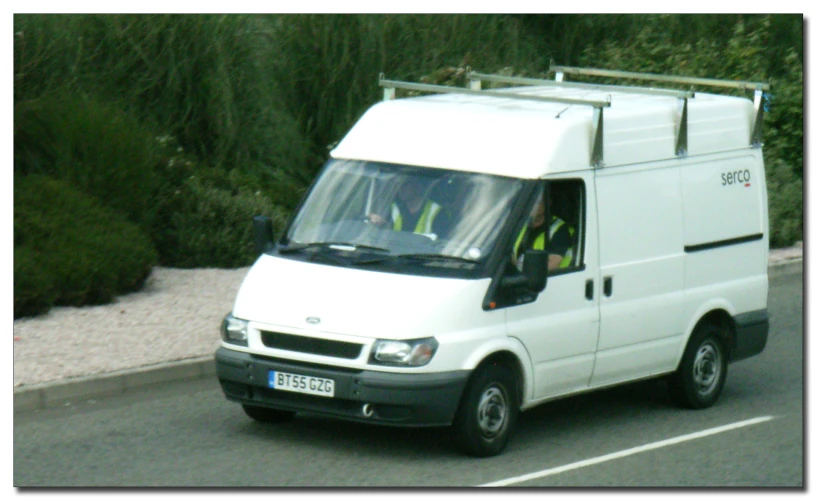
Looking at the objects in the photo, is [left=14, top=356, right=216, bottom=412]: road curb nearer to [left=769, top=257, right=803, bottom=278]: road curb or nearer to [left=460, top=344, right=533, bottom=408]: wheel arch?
[left=460, top=344, right=533, bottom=408]: wheel arch

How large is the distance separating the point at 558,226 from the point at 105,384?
147 inches

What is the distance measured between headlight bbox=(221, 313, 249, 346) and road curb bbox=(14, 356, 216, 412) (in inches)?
72.3

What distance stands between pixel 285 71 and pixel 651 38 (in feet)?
24.6

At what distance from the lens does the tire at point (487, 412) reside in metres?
8.76

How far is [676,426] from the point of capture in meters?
10.3

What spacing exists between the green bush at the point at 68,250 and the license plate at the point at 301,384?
14.0ft

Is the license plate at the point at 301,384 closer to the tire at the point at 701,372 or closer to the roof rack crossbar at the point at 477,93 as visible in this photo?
the roof rack crossbar at the point at 477,93

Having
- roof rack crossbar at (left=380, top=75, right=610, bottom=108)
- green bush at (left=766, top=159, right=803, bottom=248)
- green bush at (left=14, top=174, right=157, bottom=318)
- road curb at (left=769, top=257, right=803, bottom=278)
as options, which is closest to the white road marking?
roof rack crossbar at (left=380, top=75, right=610, bottom=108)

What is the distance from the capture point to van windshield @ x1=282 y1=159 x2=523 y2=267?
29.7ft

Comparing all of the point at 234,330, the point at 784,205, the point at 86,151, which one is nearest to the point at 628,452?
the point at 234,330

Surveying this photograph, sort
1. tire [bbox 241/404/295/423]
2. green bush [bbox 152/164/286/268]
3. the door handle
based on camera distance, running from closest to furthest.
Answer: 1. tire [bbox 241/404/295/423]
2. the door handle
3. green bush [bbox 152/164/286/268]

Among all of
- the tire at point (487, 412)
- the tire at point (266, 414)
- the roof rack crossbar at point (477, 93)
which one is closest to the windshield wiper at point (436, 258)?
the tire at point (487, 412)

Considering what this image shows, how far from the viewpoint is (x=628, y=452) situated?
938 cm

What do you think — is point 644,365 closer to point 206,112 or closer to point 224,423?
point 224,423
